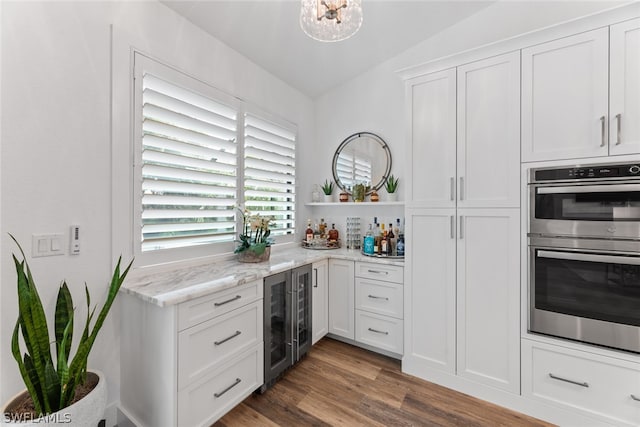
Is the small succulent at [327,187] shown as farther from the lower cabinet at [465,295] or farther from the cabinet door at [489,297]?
the cabinet door at [489,297]

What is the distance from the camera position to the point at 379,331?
240cm

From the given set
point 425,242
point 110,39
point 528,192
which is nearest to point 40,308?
point 110,39

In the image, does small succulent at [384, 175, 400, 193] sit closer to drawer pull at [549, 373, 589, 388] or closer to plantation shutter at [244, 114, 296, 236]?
plantation shutter at [244, 114, 296, 236]

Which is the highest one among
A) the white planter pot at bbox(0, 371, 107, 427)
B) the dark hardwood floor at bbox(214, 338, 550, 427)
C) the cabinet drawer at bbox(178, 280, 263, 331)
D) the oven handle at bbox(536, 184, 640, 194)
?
the oven handle at bbox(536, 184, 640, 194)

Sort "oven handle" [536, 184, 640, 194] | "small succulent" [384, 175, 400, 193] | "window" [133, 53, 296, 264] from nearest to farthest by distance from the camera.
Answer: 1. "oven handle" [536, 184, 640, 194]
2. "window" [133, 53, 296, 264]
3. "small succulent" [384, 175, 400, 193]

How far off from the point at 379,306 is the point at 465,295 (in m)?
0.71

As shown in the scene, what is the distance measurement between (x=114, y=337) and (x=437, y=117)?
2570 millimetres

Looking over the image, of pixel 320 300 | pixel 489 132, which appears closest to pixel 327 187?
pixel 320 300

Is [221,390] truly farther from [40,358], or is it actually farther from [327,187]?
[327,187]

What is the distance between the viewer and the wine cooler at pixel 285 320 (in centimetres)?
196

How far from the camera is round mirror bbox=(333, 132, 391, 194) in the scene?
297 cm

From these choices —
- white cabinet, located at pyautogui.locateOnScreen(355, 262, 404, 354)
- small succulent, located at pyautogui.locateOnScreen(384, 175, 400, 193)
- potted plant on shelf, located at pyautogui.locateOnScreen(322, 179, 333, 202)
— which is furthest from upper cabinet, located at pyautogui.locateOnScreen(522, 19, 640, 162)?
potted plant on shelf, located at pyautogui.locateOnScreen(322, 179, 333, 202)

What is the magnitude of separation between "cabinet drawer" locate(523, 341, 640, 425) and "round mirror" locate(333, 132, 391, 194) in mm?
1879

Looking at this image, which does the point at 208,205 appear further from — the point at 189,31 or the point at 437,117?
the point at 437,117
